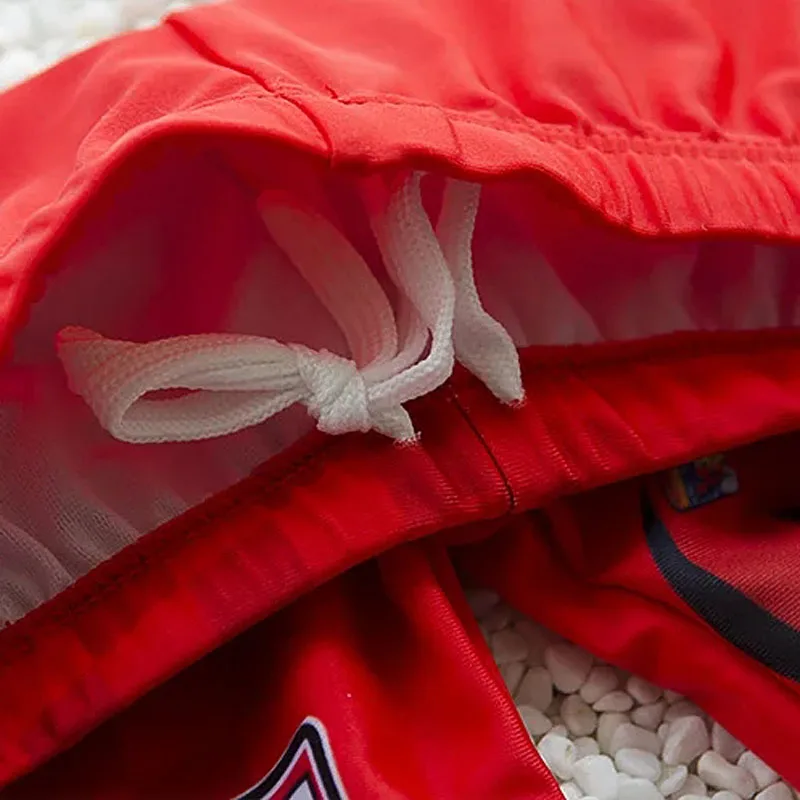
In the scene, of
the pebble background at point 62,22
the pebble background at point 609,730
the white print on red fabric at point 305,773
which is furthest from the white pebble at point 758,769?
the pebble background at point 62,22

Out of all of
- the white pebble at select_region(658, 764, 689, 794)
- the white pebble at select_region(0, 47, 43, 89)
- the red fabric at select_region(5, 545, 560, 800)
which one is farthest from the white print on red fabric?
the white pebble at select_region(0, 47, 43, 89)

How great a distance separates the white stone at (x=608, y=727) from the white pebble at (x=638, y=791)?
0.02 metres

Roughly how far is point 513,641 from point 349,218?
15 centimetres

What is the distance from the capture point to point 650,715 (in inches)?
16.4

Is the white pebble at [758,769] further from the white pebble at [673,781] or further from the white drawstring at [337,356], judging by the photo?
the white drawstring at [337,356]

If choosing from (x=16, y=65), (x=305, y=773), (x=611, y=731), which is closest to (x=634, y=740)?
(x=611, y=731)

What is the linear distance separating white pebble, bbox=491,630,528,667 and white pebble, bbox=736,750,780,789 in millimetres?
78

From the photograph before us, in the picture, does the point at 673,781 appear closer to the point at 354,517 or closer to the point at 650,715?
the point at 650,715

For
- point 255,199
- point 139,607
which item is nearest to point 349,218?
point 255,199

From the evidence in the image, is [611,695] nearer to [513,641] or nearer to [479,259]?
[513,641]

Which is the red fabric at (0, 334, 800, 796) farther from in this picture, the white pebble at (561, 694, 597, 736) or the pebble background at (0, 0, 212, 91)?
the pebble background at (0, 0, 212, 91)

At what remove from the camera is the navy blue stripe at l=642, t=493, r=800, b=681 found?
0.39 metres

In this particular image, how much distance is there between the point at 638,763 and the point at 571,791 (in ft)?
0.08

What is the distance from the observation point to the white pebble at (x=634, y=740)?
1.35 feet
